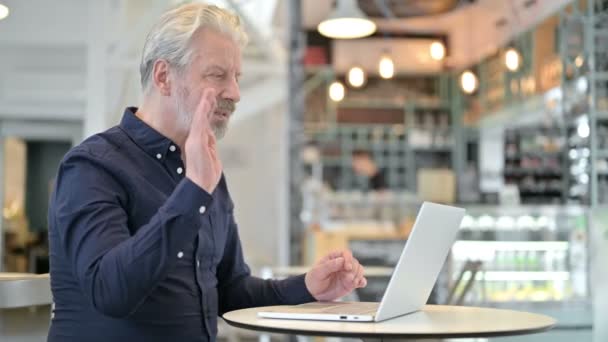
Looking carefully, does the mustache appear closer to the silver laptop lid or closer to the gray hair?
the gray hair

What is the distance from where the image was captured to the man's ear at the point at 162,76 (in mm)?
2029

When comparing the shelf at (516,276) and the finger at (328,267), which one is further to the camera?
the shelf at (516,276)

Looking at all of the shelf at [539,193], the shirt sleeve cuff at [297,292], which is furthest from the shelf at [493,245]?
the shirt sleeve cuff at [297,292]

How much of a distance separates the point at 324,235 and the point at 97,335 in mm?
6091

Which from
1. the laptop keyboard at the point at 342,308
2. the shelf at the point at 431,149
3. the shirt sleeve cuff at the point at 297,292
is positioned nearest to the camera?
the laptop keyboard at the point at 342,308

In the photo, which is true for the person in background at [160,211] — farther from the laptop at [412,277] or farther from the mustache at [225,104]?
the laptop at [412,277]

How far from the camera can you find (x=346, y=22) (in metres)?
6.61

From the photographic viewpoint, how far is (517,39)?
11.1m

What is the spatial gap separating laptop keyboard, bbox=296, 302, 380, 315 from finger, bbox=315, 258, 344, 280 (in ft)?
0.25

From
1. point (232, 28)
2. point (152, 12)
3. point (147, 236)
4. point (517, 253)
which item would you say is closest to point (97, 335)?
point (147, 236)

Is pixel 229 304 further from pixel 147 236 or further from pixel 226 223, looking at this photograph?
pixel 147 236

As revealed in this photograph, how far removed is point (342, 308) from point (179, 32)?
0.75 metres

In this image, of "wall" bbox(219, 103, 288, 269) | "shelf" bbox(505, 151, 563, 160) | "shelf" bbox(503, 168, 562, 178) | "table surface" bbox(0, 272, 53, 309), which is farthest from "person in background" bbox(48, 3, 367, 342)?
"wall" bbox(219, 103, 288, 269)

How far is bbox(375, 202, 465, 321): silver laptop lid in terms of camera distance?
1.78 meters
